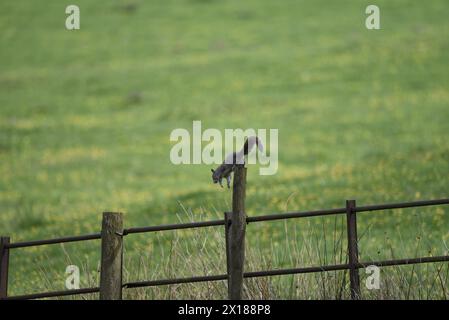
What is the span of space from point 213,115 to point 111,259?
3006cm

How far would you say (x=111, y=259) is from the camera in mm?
9961

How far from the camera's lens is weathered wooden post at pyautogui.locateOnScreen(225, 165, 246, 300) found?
930cm

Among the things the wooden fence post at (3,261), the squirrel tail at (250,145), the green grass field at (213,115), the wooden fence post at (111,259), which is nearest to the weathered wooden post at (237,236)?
the squirrel tail at (250,145)

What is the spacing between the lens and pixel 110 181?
103 ft

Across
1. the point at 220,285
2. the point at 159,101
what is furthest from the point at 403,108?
the point at 220,285

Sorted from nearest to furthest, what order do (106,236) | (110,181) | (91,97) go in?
1. (106,236)
2. (110,181)
3. (91,97)

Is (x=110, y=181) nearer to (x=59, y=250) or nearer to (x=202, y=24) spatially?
(x=59, y=250)

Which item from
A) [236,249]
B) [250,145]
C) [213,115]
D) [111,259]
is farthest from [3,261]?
[213,115]

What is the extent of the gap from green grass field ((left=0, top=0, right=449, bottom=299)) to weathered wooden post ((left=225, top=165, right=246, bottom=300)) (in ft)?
4.90

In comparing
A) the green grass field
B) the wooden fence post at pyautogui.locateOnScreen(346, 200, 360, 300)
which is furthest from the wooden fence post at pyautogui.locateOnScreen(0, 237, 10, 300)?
the wooden fence post at pyautogui.locateOnScreen(346, 200, 360, 300)

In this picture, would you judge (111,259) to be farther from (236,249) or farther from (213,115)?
(213,115)

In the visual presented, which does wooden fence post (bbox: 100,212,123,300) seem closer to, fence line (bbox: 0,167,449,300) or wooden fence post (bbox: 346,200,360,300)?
fence line (bbox: 0,167,449,300)

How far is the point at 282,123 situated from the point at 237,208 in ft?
93.5
